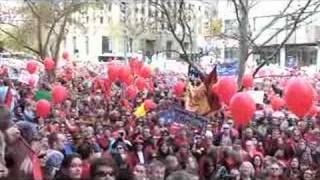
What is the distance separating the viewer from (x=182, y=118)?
13.2 meters

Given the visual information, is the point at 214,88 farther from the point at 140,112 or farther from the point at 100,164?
the point at 100,164

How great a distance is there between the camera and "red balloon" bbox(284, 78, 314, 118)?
1059 cm

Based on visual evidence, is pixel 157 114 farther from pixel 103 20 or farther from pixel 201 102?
pixel 103 20

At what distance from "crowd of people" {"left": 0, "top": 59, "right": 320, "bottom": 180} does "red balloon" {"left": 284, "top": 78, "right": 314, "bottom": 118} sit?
67 cm

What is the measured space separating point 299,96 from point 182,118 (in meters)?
3.08

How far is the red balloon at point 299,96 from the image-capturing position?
417 inches

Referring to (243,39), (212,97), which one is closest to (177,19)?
(243,39)

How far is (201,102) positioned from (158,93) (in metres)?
6.35

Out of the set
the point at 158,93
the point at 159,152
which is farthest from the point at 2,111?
the point at 158,93

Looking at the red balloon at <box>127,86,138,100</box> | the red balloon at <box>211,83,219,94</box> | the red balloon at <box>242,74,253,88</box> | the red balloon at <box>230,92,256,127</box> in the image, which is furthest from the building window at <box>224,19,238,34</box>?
the red balloon at <box>230,92,256,127</box>

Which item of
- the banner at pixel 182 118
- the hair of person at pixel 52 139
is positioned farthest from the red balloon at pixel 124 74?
the hair of person at pixel 52 139

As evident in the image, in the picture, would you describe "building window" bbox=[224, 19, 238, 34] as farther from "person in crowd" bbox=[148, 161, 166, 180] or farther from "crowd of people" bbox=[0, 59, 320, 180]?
"person in crowd" bbox=[148, 161, 166, 180]

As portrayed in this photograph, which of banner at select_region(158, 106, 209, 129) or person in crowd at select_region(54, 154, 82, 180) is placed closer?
person in crowd at select_region(54, 154, 82, 180)

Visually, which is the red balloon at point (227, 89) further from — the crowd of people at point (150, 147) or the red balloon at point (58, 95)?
the red balloon at point (58, 95)
